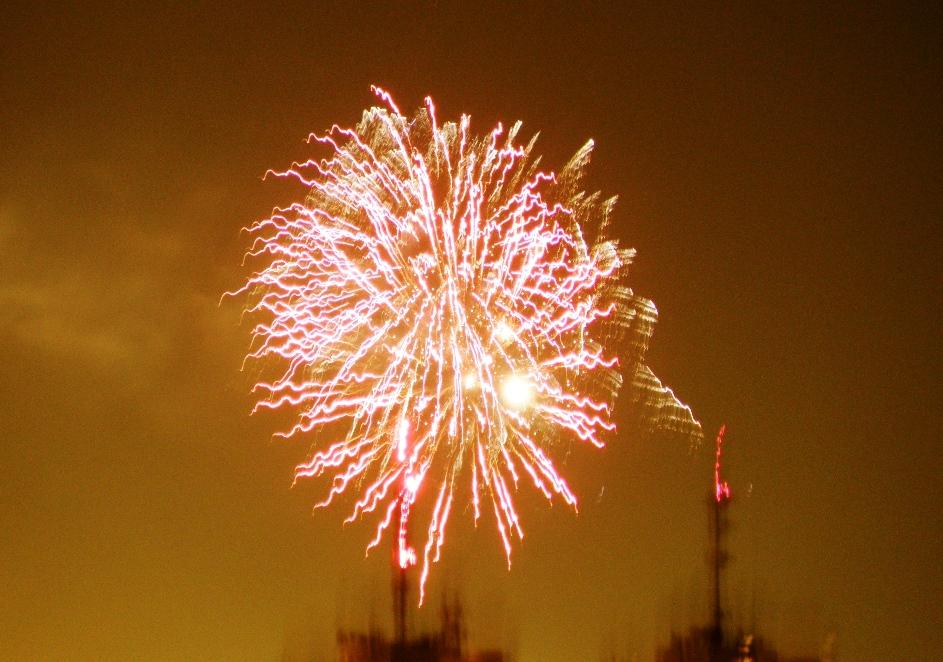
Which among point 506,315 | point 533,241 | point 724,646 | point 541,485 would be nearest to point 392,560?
point 541,485

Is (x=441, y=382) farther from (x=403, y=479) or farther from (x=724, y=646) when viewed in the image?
(x=724, y=646)

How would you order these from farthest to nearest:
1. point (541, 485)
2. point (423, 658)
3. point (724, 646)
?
point (724, 646), point (423, 658), point (541, 485)

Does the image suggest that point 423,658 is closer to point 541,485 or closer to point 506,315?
point 541,485

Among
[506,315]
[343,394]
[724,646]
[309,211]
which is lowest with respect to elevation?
[724,646]

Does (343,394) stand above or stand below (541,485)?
above

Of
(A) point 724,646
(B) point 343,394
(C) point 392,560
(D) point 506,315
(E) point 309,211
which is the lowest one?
(A) point 724,646

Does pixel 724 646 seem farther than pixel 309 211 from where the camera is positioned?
Yes

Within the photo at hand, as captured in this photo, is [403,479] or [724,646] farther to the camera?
[724,646]

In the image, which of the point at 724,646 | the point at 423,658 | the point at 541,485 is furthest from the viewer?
the point at 724,646

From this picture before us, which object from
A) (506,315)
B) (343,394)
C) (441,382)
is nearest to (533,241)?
(506,315)
